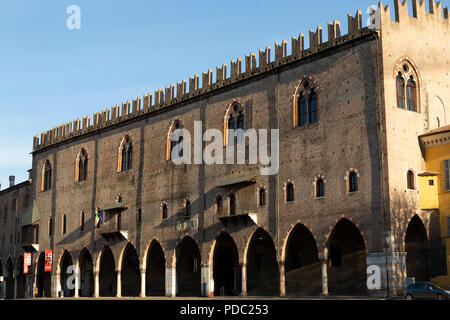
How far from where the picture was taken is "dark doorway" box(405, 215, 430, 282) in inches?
1352

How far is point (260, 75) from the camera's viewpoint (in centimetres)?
4006

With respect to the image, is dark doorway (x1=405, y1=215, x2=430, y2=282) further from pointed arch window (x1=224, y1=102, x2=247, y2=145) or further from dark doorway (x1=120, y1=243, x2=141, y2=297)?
dark doorway (x1=120, y1=243, x2=141, y2=297)

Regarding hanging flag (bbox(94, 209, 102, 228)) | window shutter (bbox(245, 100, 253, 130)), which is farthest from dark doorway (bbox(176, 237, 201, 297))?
window shutter (bbox(245, 100, 253, 130))

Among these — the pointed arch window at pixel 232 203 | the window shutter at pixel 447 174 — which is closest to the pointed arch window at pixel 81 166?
the pointed arch window at pixel 232 203

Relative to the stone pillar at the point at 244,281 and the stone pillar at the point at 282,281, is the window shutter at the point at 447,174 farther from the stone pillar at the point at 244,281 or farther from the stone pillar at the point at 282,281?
the stone pillar at the point at 244,281

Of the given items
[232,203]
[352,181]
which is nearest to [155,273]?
[232,203]

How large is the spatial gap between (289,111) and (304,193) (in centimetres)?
458

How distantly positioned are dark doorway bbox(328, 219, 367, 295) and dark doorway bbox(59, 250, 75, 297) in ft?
76.0

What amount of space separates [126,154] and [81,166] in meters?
6.17

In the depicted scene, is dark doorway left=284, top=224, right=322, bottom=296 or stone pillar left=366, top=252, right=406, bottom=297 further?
dark doorway left=284, top=224, right=322, bottom=296

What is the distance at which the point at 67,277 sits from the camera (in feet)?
182

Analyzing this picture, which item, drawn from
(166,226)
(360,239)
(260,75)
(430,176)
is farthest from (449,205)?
(166,226)

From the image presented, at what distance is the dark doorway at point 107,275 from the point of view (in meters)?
52.8

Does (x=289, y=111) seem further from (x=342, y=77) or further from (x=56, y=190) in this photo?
(x=56, y=190)
